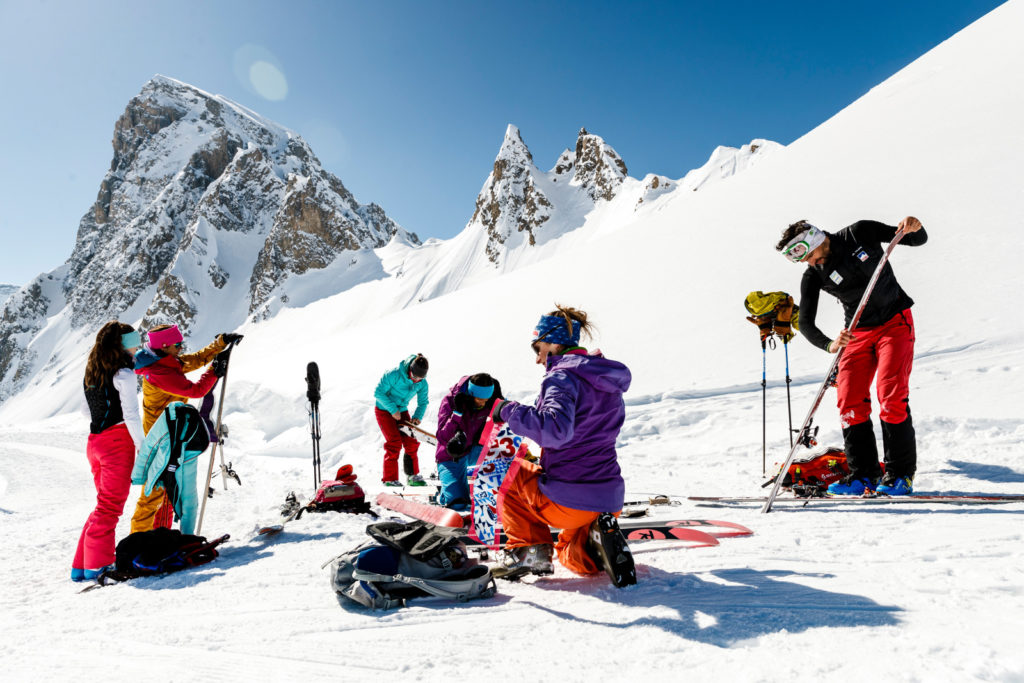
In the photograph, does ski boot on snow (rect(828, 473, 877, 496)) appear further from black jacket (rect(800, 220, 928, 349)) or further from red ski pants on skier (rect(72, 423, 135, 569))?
red ski pants on skier (rect(72, 423, 135, 569))


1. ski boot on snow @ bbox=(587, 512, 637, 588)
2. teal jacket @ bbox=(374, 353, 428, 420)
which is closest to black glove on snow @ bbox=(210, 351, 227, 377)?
teal jacket @ bbox=(374, 353, 428, 420)

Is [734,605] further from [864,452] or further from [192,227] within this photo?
[192,227]

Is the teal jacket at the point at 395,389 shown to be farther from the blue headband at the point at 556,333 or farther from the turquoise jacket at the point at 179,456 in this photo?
the blue headband at the point at 556,333

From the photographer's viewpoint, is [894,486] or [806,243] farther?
[806,243]

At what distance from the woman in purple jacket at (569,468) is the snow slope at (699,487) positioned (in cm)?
15

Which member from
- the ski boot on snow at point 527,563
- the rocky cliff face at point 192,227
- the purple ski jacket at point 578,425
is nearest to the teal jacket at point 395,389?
the ski boot on snow at point 527,563

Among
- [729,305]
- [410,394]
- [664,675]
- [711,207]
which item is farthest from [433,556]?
[711,207]

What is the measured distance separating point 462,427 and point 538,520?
2.58 m

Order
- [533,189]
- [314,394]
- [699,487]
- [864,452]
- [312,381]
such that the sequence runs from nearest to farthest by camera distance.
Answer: [864,452], [699,487], [312,381], [314,394], [533,189]

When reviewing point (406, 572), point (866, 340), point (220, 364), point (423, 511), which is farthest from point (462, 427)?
point (866, 340)

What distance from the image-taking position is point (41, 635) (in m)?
2.53

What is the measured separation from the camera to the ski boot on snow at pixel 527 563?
2795mm

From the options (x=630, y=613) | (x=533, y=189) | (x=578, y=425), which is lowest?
(x=630, y=613)

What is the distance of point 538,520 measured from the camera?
2.91m
